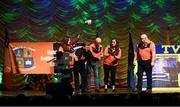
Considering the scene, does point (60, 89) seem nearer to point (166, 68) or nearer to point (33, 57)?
point (166, 68)

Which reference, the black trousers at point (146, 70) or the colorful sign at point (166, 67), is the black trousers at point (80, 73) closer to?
the black trousers at point (146, 70)

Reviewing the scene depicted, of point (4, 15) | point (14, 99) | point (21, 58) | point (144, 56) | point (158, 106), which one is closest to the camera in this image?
point (158, 106)

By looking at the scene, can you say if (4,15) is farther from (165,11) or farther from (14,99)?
(14,99)

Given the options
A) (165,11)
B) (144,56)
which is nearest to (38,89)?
(144,56)

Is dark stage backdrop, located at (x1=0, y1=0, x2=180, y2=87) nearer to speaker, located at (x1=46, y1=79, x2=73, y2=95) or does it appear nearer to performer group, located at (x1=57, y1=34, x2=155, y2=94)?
performer group, located at (x1=57, y1=34, x2=155, y2=94)

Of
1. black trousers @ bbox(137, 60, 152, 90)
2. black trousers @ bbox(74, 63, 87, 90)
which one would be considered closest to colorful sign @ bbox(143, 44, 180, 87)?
black trousers @ bbox(137, 60, 152, 90)

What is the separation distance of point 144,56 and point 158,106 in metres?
6.06

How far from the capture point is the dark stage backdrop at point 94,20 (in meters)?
15.7

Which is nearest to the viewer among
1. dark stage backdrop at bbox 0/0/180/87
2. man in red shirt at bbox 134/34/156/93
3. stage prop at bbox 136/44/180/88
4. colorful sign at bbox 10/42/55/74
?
man in red shirt at bbox 134/34/156/93

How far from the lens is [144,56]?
12.6 metres

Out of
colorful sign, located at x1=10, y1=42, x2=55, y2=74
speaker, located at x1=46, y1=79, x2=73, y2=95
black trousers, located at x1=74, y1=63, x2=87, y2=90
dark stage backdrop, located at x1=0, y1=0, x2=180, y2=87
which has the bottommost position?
speaker, located at x1=46, y1=79, x2=73, y2=95

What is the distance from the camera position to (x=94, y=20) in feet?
51.9

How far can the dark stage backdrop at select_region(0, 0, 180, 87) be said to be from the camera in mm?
15656

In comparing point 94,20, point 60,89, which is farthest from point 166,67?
point 60,89
